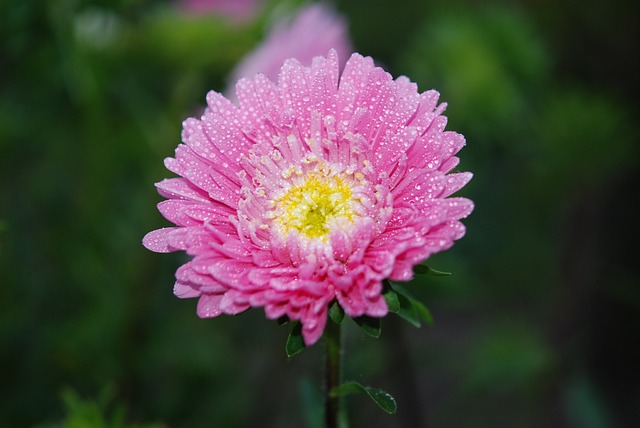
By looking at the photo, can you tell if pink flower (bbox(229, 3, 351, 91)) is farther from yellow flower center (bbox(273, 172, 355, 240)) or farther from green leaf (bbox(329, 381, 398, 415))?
green leaf (bbox(329, 381, 398, 415))

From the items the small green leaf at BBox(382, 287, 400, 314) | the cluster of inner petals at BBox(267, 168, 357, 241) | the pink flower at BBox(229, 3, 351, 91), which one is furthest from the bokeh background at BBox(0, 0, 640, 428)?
the small green leaf at BBox(382, 287, 400, 314)

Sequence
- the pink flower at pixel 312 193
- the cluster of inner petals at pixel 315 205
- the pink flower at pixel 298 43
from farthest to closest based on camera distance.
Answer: the pink flower at pixel 298 43 → the cluster of inner petals at pixel 315 205 → the pink flower at pixel 312 193

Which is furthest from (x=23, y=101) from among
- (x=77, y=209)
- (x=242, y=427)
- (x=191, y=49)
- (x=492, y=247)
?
(x=492, y=247)

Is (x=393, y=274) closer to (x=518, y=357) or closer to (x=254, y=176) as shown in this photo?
(x=254, y=176)

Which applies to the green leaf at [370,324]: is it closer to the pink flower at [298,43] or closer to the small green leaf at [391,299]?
the small green leaf at [391,299]

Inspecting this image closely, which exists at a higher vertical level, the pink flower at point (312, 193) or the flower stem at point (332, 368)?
the pink flower at point (312, 193)

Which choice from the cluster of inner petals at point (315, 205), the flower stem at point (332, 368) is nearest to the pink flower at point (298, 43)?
the cluster of inner petals at point (315, 205)

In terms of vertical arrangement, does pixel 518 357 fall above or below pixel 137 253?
below

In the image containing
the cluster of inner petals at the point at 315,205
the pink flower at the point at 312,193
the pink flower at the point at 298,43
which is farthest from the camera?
the pink flower at the point at 298,43
